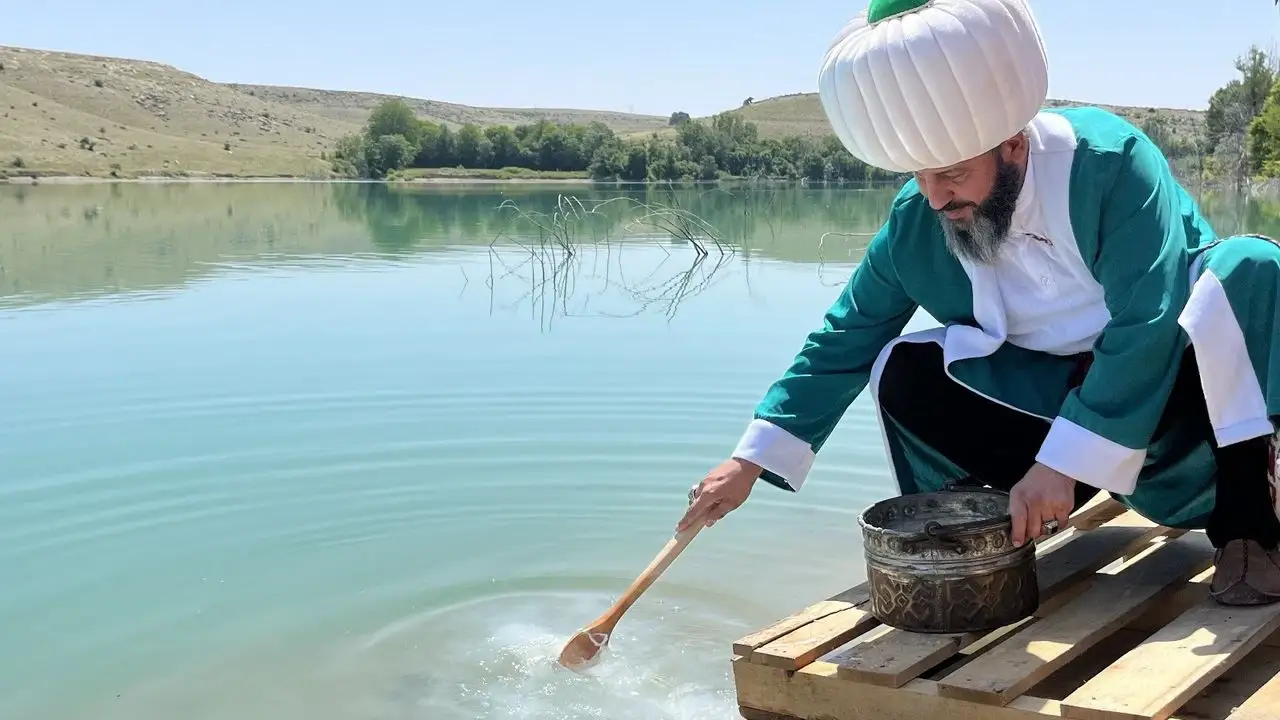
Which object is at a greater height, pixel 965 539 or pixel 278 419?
pixel 965 539

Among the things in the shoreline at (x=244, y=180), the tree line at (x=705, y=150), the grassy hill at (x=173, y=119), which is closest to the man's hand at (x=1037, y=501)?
the tree line at (x=705, y=150)

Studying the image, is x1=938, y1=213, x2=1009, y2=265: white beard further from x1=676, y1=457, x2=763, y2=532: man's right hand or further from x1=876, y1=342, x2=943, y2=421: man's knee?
x1=676, y1=457, x2=763, y2=532: man's right hand

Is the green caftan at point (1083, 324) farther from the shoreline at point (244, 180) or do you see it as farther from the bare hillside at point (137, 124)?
the bare hillside at point (137, 124)

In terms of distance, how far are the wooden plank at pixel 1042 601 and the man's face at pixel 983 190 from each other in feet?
2.22

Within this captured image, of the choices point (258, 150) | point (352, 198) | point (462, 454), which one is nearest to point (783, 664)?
point (462, 454)

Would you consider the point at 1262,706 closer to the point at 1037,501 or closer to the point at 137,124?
the point at 1037,501

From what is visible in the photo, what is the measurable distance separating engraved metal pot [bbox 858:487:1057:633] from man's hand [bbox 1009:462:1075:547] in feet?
0.07

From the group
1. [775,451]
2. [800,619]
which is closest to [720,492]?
[775,451]

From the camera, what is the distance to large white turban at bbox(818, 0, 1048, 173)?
2154mm

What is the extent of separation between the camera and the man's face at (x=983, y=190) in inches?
93.2

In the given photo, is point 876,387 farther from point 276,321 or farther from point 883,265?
point 276,321

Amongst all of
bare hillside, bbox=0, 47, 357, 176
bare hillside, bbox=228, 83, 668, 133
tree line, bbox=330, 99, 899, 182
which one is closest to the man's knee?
tree line, bbox=330, 99, 899, 182

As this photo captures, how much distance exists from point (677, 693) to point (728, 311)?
273 inches

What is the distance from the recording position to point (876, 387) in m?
2.71
